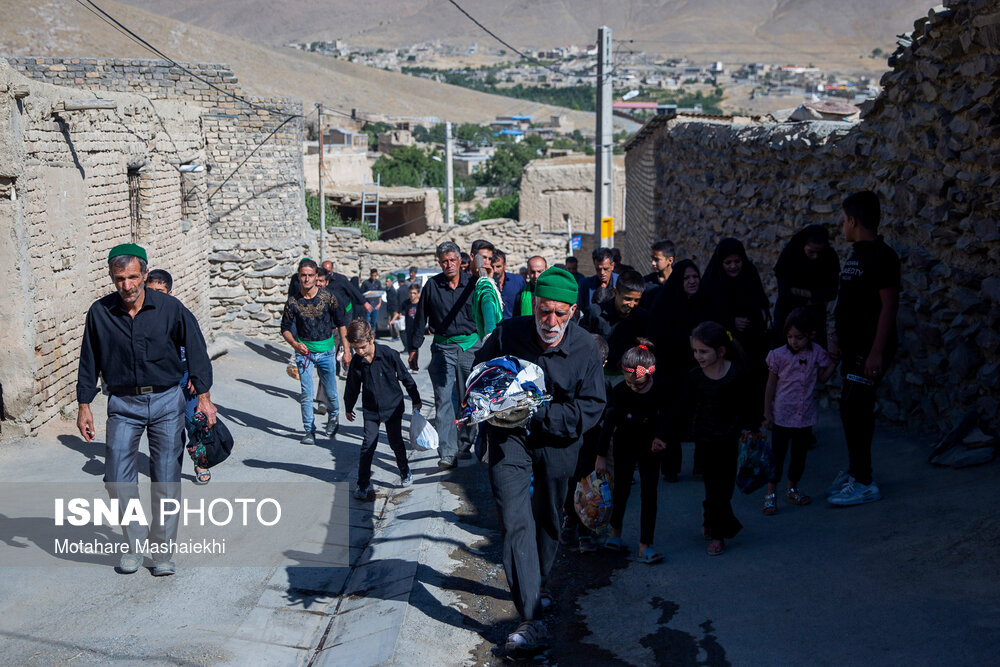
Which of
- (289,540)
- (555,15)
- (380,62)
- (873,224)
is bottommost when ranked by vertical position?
(289,540)

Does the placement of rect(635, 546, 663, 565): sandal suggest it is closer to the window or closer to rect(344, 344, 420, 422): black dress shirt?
rect(344, 344, 420, 422): black dress shirt

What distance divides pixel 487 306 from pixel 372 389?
108 centimetres

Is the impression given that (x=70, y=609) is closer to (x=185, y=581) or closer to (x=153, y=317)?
(x=185, y=581)

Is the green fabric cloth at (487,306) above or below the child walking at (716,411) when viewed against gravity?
above

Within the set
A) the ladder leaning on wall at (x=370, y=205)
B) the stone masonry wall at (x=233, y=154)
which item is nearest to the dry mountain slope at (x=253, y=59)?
the ladder leaning on wall at (x=370, y=205)

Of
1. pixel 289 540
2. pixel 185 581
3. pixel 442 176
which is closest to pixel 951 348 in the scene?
pixel 289 540

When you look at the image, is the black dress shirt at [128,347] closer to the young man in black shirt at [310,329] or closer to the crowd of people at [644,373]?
the crowd of people at [644,373]

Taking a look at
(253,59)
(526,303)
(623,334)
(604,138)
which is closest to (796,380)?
(623,334)

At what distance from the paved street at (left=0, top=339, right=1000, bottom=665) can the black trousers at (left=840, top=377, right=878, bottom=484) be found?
0.21 meters

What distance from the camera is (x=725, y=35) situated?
15325 centimetres

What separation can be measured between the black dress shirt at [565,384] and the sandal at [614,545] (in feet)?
4.43

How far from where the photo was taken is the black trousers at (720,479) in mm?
5480

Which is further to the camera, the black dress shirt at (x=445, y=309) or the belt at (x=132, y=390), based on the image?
the black dress shirt at (x=445, y=309)

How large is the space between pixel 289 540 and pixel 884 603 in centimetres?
371
